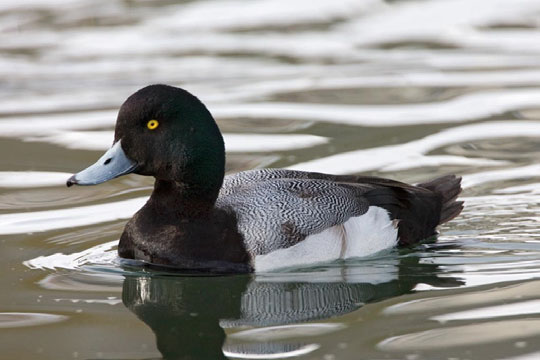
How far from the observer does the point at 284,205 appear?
315 inches

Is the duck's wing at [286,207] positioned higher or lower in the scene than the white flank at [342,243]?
higher

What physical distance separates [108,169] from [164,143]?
0.41 meters

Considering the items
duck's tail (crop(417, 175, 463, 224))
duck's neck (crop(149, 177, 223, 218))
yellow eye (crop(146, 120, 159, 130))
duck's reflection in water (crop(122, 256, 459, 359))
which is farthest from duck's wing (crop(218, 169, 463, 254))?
yellow eye (crop(146, 120, 159, 130))

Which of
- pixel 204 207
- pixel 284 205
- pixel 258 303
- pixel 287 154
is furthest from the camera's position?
pixel 287 154

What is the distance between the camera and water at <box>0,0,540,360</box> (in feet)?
21.4

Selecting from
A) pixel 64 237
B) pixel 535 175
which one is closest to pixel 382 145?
pixel 535 175

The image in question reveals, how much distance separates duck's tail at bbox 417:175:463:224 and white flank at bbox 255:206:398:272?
0.61m

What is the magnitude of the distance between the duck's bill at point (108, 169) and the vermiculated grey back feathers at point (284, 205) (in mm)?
693

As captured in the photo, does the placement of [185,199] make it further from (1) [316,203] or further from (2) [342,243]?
(2) [342,243]

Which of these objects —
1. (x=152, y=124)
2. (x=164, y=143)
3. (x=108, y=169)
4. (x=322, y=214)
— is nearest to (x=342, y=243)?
(x=322, y=214)

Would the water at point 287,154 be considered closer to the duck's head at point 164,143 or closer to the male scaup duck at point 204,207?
the male scaup duck at point 204,207

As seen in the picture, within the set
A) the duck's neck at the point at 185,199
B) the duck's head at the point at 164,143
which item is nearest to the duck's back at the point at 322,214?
the duck's neck at the point at 185,199

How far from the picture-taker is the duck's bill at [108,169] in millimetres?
7691

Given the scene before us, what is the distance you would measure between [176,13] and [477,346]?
1213cm
